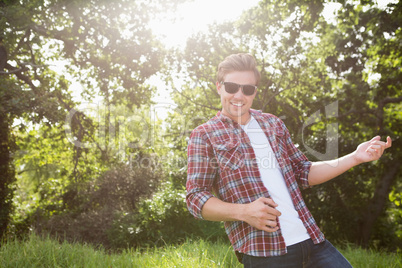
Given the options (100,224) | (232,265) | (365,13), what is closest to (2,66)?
(100,224)

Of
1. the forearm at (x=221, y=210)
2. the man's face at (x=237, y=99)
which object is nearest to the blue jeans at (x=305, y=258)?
the forearm at (x=221, y=210)

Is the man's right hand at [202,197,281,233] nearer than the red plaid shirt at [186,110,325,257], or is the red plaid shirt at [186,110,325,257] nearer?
the man's right hand at [202,197,281,233]

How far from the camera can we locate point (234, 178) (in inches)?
79.4

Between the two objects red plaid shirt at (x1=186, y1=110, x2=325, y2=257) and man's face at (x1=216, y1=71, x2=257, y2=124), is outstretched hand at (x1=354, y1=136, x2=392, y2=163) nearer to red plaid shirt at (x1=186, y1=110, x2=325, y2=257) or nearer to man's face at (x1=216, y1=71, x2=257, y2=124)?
red plaid shirt at (x1=186, y1=110, x2=325, y2=257)

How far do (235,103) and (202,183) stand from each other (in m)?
0.64

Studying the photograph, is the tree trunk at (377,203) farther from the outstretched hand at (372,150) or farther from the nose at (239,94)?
the nose at (239,94)

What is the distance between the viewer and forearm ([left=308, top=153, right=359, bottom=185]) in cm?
219

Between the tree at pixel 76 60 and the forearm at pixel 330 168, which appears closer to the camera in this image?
the forearm at pixel 330 168

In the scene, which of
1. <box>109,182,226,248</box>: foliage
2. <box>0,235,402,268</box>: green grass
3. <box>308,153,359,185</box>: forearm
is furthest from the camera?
<box>109,182,226,248</box>: foliage

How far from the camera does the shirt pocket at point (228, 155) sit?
2041 millimetres

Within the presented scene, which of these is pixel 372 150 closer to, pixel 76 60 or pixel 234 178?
pixel 234 178

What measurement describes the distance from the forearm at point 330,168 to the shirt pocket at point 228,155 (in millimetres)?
583

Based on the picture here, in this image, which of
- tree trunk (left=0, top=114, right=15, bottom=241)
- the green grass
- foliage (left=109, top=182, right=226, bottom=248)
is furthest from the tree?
the green grass

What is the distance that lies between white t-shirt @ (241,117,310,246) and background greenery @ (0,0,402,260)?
6.65 m
